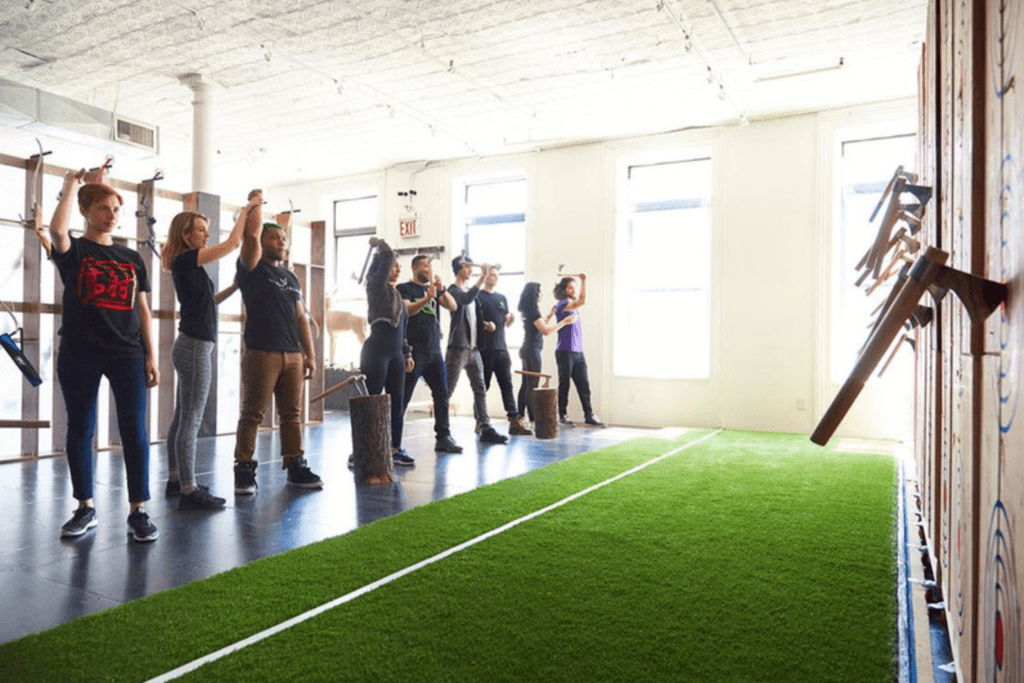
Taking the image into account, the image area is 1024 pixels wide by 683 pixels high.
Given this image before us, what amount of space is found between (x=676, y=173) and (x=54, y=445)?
22.2ft

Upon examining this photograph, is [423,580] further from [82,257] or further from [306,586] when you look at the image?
[82,257]

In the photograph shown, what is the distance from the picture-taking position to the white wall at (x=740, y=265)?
748 cm

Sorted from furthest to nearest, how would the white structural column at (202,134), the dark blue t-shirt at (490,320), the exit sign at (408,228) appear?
the exit sign at (408,228), the white structural column at (202,134), the dark blue t-shirt at (490,320)

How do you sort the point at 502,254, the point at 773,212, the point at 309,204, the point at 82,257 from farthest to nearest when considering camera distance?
the point at 309,204 < the point at 502,254 < the point at 773,212 < the point at 82,257

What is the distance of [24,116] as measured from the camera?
6.34m

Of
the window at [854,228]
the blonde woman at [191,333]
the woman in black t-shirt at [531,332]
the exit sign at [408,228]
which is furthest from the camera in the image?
the exit sign at [408,228]

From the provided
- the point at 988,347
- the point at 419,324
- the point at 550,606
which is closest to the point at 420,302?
the point at 419,324

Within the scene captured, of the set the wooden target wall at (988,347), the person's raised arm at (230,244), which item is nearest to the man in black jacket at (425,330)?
the person's raised arm at (230,244)

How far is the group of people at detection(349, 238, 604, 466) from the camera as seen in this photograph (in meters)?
4.82

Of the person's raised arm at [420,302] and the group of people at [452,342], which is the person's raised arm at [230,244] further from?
the person's raised arm at [420,302]

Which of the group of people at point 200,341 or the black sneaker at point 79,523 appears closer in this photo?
the group of people at point 200,341

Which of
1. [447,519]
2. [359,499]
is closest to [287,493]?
[359,499]

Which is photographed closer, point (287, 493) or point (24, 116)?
point (287, 493)

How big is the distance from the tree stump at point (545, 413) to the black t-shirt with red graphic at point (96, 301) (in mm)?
4160
